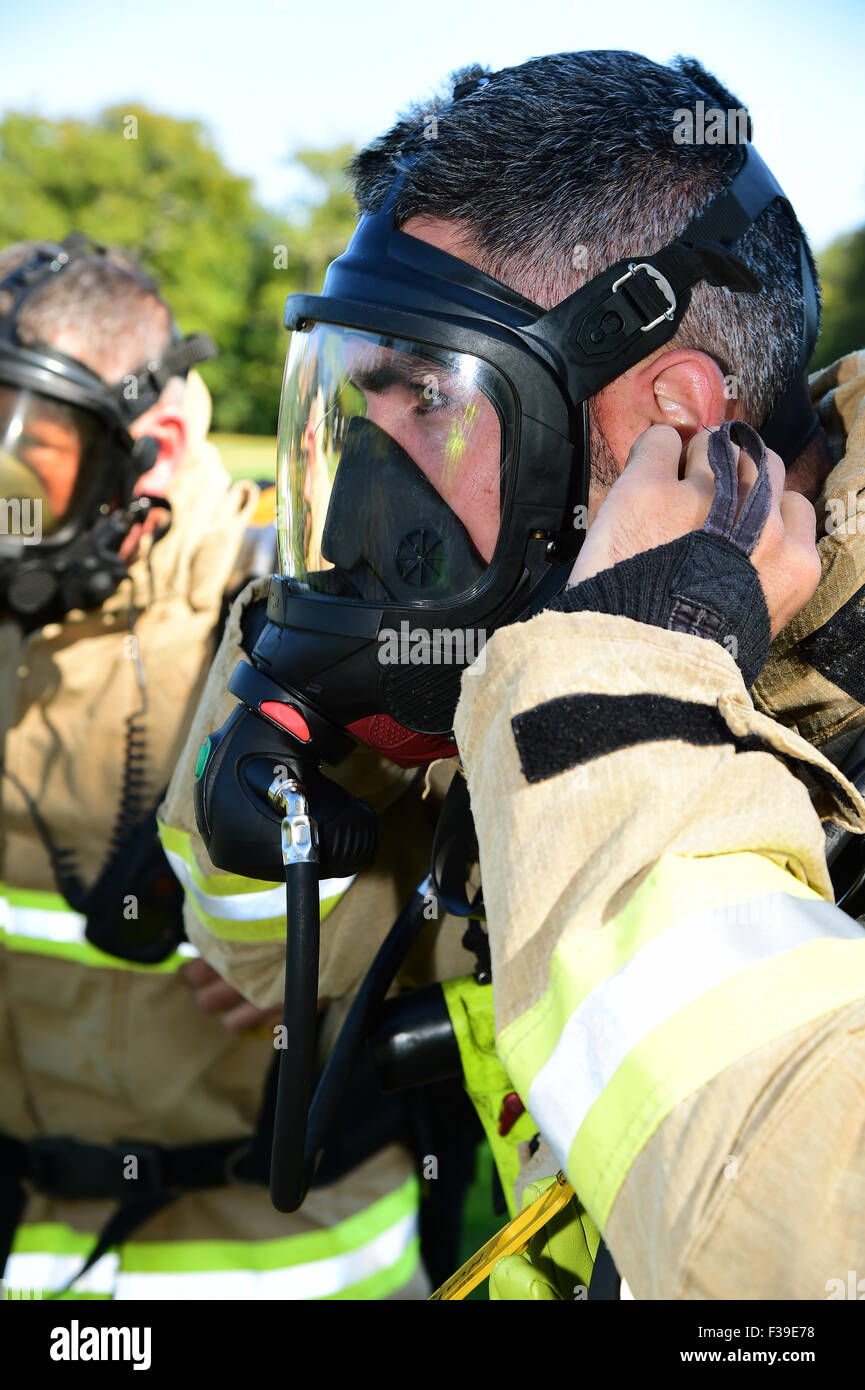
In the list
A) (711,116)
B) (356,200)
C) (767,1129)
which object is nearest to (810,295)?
(711,116)

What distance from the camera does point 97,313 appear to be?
3291mm

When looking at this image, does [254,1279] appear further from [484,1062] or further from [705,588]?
[705,588]

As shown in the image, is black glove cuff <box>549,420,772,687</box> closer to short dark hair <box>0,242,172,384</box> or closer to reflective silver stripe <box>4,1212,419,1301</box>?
reflective silver stripe <box>4,1212,419,1301</box>

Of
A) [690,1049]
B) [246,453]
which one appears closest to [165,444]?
[690,1049]

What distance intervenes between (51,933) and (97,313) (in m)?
1.89

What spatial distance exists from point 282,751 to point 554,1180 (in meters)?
0.75

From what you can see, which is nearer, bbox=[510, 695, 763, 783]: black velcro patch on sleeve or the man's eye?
bbox=[510, 695, 763, 783]: black velcro patch on sleeve

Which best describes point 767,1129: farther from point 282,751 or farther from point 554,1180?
point 282,751

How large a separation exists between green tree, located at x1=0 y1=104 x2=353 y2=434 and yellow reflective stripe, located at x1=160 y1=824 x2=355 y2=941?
1129 inches

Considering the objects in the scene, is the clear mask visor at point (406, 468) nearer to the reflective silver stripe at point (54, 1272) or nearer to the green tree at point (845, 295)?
the reflective silver stripe at point (54, 1272)

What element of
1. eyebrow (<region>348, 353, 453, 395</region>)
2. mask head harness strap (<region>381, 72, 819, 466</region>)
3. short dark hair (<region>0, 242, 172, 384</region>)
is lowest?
eyebrow (<region>348, 353, 453, 395</region>)

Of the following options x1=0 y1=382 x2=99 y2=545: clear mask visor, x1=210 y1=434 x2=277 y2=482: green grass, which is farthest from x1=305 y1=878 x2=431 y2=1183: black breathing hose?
x1=210 y1=434 x2=277 y2=482: green grass

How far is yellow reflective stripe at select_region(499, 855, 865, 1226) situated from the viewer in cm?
86

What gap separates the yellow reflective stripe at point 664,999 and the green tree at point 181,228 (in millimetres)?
29849
